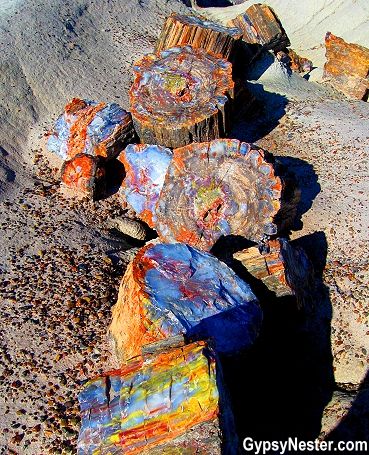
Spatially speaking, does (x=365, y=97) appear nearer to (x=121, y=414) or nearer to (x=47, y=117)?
(x=47, y=117)

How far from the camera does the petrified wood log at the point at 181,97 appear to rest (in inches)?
189

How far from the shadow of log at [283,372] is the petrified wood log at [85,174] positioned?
1.58 m

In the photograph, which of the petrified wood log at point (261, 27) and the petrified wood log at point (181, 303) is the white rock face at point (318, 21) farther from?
the petrified wood log at point (181, 303)

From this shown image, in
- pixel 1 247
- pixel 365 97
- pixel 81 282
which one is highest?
pixel 365 97

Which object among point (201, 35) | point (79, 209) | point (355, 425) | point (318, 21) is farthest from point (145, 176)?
point (318, 21)

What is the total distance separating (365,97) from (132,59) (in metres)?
2.90

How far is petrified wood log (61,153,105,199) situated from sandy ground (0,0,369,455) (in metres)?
0.13

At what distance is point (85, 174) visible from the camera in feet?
15.5

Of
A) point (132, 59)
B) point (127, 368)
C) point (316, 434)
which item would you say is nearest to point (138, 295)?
point (127, 368)

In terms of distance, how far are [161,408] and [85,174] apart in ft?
Result: 8.88

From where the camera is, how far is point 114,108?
5.11 meters

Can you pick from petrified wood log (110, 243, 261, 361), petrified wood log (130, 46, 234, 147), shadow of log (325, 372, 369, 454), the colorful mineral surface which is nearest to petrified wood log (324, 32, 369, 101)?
petrified wood log (130, 46, 234, 147)

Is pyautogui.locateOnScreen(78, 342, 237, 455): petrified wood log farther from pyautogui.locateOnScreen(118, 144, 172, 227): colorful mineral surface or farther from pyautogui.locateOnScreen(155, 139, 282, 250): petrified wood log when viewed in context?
pyautogui.locateOnScreen(118, 144, 172, 227): colorful mineral surface

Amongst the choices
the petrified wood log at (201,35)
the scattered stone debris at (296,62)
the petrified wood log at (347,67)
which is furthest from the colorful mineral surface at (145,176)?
the scattered stone debris at (296,62)
